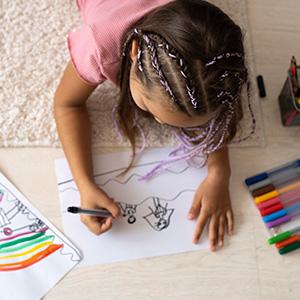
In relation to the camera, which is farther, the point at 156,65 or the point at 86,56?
the point at 86,56

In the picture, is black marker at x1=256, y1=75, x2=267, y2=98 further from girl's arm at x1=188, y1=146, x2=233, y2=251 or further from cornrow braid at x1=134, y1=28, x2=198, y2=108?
cornrow braid at x1=134, y1=28, x2=198, y2=108

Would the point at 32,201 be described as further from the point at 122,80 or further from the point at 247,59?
the point at 247,59

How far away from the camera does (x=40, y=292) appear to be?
25.0 inches

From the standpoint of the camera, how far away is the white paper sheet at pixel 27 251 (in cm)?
64

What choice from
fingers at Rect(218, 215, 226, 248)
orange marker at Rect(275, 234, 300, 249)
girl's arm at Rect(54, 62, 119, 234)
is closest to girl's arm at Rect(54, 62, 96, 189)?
girl's arm at Rect(54, 62, 119, 234)

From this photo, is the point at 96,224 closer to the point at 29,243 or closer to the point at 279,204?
the point at 29,243

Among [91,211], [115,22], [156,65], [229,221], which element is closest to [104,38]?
[115,22]

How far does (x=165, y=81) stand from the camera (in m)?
0.48

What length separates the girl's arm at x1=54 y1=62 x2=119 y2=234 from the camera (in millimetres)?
659

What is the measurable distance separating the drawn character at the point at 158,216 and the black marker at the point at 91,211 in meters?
0.07

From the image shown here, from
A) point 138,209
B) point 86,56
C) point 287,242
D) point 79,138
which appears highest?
point 86,56

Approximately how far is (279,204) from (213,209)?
0.37 feet

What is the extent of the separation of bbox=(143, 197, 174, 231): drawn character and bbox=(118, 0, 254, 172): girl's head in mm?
204

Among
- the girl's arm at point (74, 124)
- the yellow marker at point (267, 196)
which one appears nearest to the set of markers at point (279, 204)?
the yellow marker at point (267, 196)
